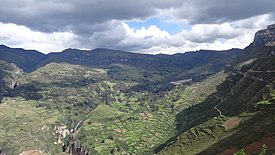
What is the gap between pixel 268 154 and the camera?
18150 cm

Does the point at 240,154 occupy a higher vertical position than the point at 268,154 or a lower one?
higher

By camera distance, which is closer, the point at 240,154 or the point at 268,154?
the point at 240,154

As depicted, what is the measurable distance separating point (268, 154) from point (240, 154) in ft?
251

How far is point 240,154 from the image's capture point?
113625mm
